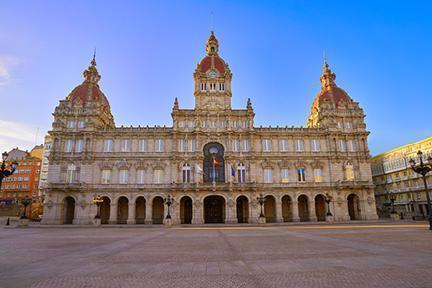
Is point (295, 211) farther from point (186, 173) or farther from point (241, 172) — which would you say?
point (186, 173)

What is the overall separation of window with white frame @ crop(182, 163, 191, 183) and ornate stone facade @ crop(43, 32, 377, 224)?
0.59 feet

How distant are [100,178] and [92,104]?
14.7 m

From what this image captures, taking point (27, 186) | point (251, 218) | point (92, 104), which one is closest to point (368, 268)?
point (251, 218)

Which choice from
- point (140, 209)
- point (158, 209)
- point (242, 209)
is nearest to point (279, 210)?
point (242, 209)

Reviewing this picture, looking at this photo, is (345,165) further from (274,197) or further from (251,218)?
(251,218)

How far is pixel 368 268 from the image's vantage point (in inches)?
370

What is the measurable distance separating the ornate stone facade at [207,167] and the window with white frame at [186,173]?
18cm

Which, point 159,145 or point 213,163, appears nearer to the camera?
point 213,163

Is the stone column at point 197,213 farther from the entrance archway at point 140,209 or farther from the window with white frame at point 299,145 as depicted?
the window with white frame at point 299,145

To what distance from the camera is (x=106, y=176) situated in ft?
163

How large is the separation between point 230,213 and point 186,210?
29.7 feet

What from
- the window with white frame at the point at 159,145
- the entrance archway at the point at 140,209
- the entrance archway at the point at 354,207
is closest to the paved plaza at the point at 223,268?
the entrance archway at the point at 140,209

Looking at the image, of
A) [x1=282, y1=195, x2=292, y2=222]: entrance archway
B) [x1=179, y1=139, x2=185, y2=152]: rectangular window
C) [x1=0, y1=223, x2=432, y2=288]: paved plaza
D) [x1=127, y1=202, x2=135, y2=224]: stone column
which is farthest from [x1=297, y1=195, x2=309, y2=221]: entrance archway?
[x1=0, y1=223, x2=432, y2=288]: paved plaza

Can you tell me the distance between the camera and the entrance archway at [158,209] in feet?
165
